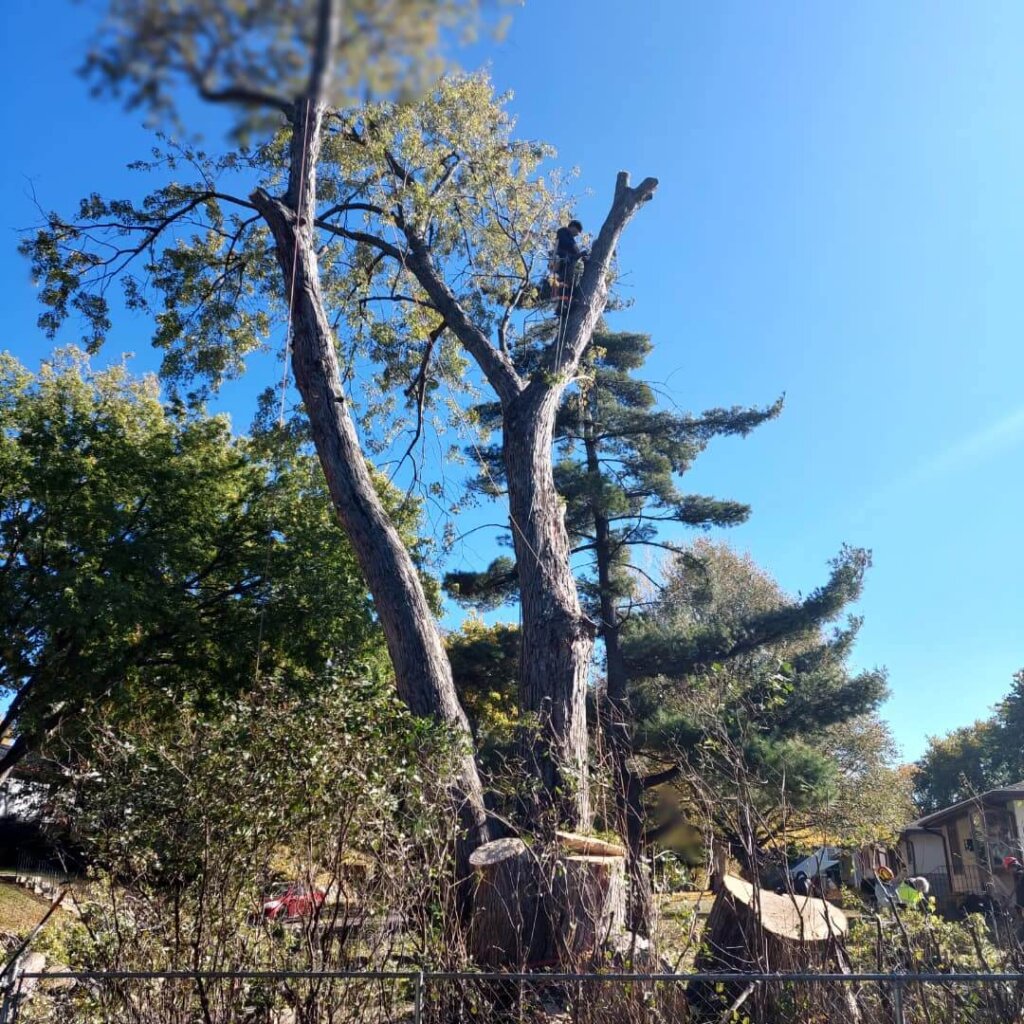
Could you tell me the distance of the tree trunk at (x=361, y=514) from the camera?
630 cm

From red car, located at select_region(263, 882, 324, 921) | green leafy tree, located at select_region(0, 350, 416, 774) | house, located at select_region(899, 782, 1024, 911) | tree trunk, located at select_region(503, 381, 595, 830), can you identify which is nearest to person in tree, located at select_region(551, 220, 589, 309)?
tree trunk, located at select_region(503, 381, 595, 830)

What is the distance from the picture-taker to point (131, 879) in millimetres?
3918

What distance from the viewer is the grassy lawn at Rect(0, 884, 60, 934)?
54.4 ft

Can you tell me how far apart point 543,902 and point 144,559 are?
11.2 meters

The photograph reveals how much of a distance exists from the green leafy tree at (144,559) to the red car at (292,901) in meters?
8.53

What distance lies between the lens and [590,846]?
5031 mm

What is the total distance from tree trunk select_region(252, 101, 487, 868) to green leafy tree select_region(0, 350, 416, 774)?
513cm

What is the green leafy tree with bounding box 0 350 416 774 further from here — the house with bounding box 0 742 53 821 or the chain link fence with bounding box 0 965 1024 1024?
the chain link fence with bounding box 0 965 1024 1024

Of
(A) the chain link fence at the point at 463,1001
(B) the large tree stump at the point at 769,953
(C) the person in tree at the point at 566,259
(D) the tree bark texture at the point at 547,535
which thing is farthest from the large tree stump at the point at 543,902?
(C) the person in tree at the point at 566,259

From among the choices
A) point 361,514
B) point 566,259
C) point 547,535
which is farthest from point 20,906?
point 566,259

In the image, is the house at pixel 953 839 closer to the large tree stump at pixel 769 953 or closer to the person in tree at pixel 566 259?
the large tree stump at pixel 769 953

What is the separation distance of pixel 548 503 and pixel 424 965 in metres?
4.79

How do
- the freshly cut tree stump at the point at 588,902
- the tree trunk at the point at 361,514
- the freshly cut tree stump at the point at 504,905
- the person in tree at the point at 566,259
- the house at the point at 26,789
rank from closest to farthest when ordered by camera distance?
the freshly cut tree stump at the point at 588,902 < the freshly cut tree stump at the point at 504,905 < the house at the point at 26,789 < the tree trunk at the point at 361,514 < the person in tree at the point at 566,259

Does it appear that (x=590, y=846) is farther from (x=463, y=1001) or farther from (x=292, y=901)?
(x=292, y=901)
